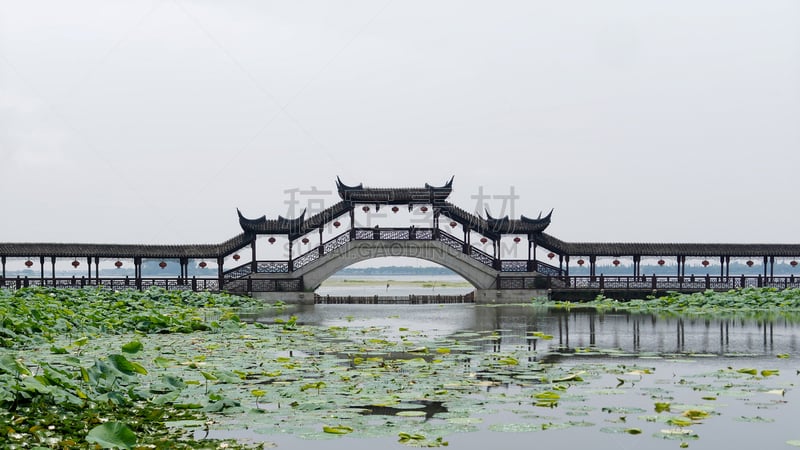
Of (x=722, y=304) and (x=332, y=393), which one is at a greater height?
(x=332, y=393)

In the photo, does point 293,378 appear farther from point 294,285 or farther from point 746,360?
point 294,285

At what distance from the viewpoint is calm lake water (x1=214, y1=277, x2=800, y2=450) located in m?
5.93

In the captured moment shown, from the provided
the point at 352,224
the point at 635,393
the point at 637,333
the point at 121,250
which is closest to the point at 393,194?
the point at 352,224

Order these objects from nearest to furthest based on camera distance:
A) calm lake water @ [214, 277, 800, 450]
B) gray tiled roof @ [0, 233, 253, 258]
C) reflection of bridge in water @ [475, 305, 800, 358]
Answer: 1. calm lake water @ [214, 277, 800, 450]
2. reflection of bridge in water @ [475, 305, 800, 358]
3. gray tiled roof @ [0, 233, 253, 258]

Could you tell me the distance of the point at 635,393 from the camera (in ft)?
26.0

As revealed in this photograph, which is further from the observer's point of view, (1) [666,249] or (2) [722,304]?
(1) [666,249]

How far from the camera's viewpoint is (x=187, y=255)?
32062 mm

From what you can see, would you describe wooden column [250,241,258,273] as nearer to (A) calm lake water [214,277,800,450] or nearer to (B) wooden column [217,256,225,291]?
(B) wooden column [217,256,225,291]

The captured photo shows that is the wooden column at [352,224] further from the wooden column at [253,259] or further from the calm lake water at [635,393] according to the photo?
the calm lake water at [635,393]

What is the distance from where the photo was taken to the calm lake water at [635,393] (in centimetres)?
593

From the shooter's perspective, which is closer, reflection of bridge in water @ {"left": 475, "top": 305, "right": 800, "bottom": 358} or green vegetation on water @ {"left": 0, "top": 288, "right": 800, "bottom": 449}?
green vegetation on water @ {"left": 0, "top": 288, "right": 800, "bottom": 449}

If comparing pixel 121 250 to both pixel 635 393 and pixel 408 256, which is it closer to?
pixel 408 256

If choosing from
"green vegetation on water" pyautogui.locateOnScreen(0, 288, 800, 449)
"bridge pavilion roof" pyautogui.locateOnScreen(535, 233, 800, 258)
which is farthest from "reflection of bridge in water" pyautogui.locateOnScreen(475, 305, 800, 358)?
"bridge pavilion roof" pyautogui.locateOnScreen(535, 233, 800, 258)

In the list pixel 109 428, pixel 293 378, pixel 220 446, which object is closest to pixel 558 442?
pixel 220 446
